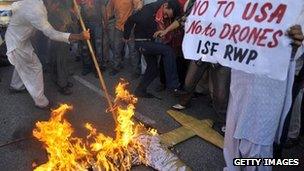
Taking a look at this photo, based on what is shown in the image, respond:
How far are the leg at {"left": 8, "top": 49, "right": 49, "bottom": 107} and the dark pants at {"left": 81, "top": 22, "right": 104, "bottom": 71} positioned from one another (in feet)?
6.74

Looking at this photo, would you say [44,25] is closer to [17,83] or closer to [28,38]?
[28,38]

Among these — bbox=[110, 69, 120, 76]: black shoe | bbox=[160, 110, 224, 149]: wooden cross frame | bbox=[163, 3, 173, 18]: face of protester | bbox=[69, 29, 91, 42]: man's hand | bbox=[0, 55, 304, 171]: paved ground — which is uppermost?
bbox=[163, 3, 173, 18]: face of protester

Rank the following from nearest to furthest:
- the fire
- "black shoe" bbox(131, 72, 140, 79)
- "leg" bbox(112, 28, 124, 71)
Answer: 1. the fire
2. "black shoe" bbox(131, 72, 140, 79)
3. "leg" bbox(112, 28, 124, 71)

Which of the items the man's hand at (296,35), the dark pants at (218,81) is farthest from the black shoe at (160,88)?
the man's hand at (296,35)

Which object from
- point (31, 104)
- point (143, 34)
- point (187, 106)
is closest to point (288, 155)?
point (187, 106)

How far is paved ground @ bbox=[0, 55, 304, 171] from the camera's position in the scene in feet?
17.5

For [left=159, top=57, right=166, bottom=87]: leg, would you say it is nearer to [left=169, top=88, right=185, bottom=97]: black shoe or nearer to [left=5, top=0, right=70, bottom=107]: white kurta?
[left=169, top=88, right=185, bottom=97]: black shoe

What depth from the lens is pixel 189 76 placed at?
676cm

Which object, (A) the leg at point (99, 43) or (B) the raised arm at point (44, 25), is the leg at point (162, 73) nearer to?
(A) the leg at point (99, 43)

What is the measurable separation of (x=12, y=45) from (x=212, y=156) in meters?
4.06

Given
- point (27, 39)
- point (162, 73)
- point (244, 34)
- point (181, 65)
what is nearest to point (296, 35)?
point (244, 34)

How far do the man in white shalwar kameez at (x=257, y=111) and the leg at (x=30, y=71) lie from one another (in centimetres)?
403

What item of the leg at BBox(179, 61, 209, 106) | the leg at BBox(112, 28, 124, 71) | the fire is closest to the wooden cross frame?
the leg at BBox(179, 61, 209, 106)

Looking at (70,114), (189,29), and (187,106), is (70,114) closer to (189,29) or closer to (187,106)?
(187,106)
